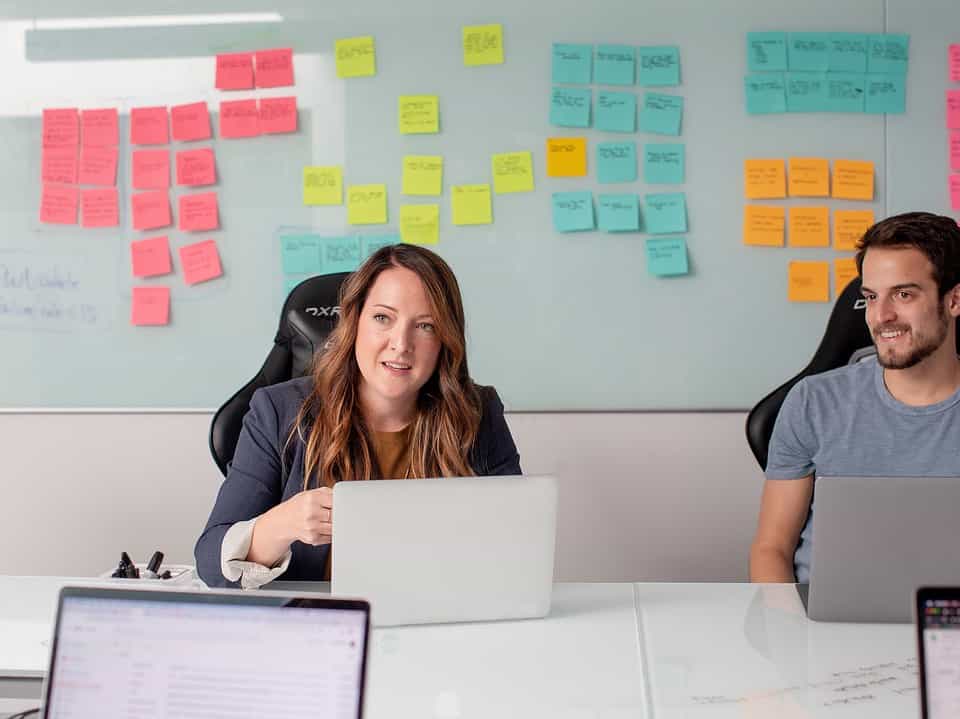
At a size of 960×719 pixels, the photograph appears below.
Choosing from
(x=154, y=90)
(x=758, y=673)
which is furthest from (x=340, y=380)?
(x=154, y=90)

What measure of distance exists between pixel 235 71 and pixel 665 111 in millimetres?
1235

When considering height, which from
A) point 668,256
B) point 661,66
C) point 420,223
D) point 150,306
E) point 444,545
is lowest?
point 444,545

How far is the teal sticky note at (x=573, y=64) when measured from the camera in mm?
2953

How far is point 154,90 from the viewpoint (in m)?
3.08

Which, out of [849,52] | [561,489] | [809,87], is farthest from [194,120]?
[849,52]

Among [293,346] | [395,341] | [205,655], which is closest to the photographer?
[205,655]

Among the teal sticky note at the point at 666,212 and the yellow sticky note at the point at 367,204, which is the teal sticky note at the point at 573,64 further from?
the yellow sticky note at the point at 367,204

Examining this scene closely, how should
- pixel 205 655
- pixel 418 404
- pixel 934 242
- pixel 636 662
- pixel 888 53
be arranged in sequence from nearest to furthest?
pixel 205 655
pixel 636 662
pixel 418 404
pixel 934 242
pixel 888 53

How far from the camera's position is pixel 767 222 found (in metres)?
2.94

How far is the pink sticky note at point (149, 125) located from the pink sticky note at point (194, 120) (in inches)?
1.8

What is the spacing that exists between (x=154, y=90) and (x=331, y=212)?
2.08ft

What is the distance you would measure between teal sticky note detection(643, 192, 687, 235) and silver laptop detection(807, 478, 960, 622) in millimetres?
1656

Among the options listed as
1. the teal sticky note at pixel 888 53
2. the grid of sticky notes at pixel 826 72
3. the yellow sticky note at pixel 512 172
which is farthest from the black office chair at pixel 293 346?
the teal sticky note at pixel 888 53

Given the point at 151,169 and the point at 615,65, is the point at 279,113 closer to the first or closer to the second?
the point at 151,169
